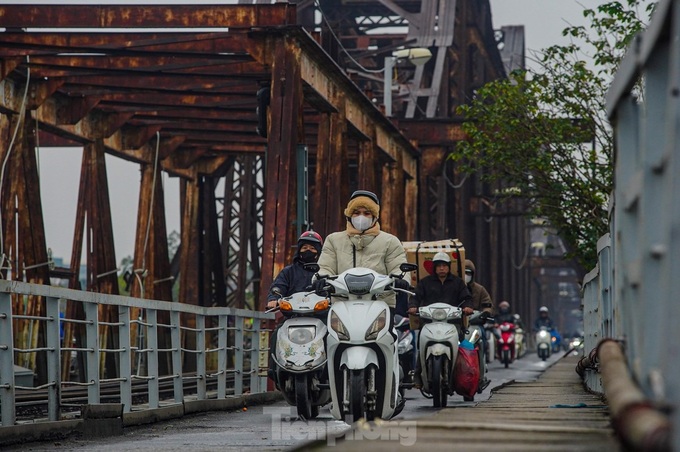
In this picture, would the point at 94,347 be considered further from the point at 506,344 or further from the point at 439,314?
the point at 506,344

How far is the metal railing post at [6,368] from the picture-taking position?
9.27 meters

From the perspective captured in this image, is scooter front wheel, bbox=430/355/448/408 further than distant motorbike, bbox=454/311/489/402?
No

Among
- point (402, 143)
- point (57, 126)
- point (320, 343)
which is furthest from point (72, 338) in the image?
point (320, 343)

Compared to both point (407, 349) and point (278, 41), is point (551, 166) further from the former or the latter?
point (407, 349)

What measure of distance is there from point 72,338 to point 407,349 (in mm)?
12596

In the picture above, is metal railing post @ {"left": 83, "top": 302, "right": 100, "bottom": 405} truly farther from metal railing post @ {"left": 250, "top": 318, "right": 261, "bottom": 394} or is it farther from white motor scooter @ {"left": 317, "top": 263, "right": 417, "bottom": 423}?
metal railing post @ {"left": 250, "top": 318, "right": 261, "bottom": 394}

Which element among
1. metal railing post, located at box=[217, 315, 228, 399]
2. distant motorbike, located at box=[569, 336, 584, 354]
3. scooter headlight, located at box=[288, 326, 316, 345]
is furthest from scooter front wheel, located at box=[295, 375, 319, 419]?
distant motorbike, located at box=[569, 336, 584, 354]

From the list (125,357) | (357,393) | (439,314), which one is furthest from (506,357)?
(357,393)

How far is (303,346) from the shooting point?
11.0 m

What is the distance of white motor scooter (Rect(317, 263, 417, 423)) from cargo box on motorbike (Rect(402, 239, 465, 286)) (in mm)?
5914

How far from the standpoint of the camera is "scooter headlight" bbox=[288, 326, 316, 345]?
11.0m

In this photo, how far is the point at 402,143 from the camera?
32.1 m

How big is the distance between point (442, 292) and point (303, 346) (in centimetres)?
324

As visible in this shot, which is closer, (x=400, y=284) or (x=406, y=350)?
(x=400, y=284)
